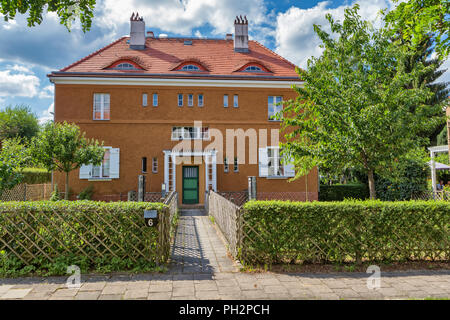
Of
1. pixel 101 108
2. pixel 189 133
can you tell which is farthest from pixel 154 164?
pixel 101 108

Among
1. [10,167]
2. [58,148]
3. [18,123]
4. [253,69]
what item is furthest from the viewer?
[18,123]

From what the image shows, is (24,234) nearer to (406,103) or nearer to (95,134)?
(406,103)

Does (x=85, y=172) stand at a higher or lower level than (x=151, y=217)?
higher

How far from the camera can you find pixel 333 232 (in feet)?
19.1

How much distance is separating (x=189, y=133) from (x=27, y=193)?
8.50 m

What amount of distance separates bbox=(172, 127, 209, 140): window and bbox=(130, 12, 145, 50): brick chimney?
6.85 metres

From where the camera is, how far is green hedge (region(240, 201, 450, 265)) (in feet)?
18.9

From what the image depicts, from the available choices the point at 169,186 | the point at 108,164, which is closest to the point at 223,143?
the point at 169,186

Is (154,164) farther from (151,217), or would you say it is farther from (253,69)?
(151,217)

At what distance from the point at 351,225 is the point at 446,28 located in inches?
215

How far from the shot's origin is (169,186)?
16484 mm

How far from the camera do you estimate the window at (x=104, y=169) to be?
54.0 ft

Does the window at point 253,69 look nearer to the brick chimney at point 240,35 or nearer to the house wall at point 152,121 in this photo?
the house wall at point 152,121
